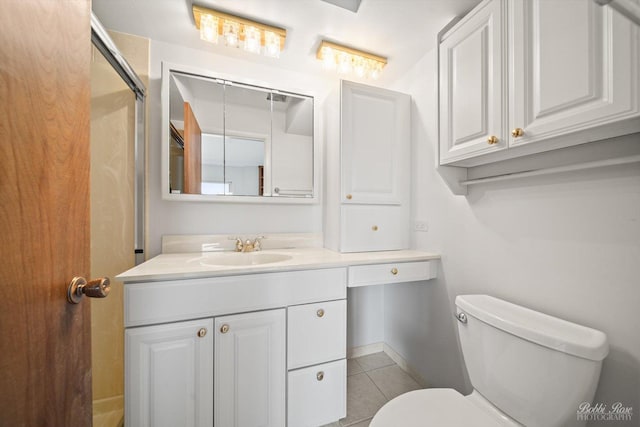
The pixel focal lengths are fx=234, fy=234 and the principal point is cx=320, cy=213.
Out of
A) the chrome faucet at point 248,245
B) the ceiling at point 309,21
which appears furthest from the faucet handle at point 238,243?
the ceiling at point 309,21

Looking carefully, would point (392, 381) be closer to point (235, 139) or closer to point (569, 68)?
point (569, 68)

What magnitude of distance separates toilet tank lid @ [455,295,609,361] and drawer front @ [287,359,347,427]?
2.37ft

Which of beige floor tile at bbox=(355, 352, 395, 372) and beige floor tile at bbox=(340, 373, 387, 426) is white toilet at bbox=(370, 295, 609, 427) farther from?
beige floor tile at bbox=(355, 352, 395, 372)

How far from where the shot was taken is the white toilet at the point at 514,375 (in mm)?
702

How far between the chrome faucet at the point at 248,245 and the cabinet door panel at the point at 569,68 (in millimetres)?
1423

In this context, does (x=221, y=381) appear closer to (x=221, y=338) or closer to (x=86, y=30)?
(x=221, y=338)

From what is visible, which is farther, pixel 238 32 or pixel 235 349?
pixel 238 32

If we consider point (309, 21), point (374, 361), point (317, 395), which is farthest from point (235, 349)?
point (309, 21)

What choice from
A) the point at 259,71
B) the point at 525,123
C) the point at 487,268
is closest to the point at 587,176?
the point at 525,123

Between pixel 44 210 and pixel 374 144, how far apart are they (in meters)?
1.52

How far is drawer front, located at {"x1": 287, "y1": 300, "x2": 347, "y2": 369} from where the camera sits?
114cm

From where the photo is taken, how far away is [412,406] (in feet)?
2.80

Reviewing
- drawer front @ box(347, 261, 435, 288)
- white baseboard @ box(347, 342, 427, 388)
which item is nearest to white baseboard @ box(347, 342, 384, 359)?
white baseboard @ box(347, 342, 427, 388)

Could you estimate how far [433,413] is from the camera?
2.72ft
